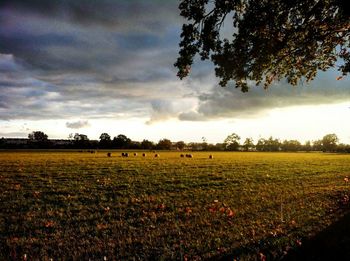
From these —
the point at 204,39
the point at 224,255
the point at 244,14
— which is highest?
the point at 244,14

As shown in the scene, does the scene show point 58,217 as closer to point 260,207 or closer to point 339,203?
point 260,207

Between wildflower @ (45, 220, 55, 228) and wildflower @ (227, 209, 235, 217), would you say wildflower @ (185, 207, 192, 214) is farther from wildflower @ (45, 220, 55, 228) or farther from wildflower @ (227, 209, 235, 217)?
wildflower @ (45, 220, 55, 228)

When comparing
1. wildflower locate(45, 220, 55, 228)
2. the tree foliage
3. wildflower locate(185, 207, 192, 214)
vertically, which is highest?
the tree foliage

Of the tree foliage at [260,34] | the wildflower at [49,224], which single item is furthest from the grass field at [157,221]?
the tree foliage at [260,34]

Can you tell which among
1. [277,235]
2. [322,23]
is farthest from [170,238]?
[322,23]

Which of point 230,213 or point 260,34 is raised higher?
point 260,34

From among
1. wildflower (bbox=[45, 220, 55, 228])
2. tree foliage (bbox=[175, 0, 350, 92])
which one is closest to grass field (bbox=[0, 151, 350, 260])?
wildflower (bbox=[45, 220, 55, 228])

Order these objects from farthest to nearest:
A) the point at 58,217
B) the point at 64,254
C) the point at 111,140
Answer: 1. the point at 111,140
2. the point at 58,217
3. the point at 64,254

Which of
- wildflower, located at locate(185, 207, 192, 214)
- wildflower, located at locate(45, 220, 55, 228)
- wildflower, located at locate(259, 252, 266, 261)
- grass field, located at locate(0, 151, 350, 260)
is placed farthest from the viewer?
wildflower, located at locate(185, 207, 192, 214)

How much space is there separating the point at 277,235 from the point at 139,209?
198 inches

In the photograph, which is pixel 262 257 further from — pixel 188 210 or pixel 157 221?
pixel 188 210

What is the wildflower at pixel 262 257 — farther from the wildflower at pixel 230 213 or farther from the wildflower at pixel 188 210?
the wildflower at pixel 188 210

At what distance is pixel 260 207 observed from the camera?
11.1 meters

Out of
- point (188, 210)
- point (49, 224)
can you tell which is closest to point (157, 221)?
point (188, 210)
